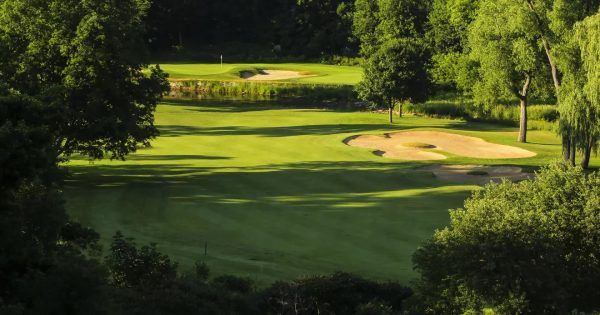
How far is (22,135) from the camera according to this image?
554 inches

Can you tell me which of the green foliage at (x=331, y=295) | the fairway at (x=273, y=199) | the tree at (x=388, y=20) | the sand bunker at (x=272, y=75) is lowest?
the fairway at (x=273, y=199)

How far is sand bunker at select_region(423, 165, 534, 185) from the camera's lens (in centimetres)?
4100

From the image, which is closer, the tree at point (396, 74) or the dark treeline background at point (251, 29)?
the tree at point (396, 74)

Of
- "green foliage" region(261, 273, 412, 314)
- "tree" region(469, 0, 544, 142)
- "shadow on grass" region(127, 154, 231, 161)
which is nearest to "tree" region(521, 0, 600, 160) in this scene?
"tree" region(469, 0, 544, 142)

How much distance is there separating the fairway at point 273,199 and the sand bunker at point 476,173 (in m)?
1.13

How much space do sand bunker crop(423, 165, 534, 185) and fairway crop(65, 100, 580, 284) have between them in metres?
1.13

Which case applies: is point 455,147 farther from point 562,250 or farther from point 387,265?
point 562,250

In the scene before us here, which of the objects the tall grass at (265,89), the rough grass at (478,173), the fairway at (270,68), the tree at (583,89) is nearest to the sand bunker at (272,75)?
the fairway at (270,68)

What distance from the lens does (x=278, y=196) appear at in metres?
35.5

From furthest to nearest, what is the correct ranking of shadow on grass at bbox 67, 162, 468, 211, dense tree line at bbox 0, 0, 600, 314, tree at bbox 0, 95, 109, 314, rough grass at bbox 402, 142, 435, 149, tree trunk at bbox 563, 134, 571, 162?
rough grass at bbox 402, 142, 435, 149 → tree trunk at bbox 563, 134, 571, 162 → shadow on grass at bbox 67, 162, 468, 211 → dense tree line at bbox 0, 0, 600, 314 → tree at bbox 0, 95, 109, 314

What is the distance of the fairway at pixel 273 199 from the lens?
2612 cm

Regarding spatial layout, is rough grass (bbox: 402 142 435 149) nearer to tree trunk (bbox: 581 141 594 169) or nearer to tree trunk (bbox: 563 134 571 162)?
tree trunk (bbox: 563 134 571 162)

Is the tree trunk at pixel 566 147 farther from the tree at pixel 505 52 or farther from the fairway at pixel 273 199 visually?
the tree at pixel 505 52

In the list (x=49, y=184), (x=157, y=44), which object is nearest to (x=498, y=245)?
(x=49, y=184)
